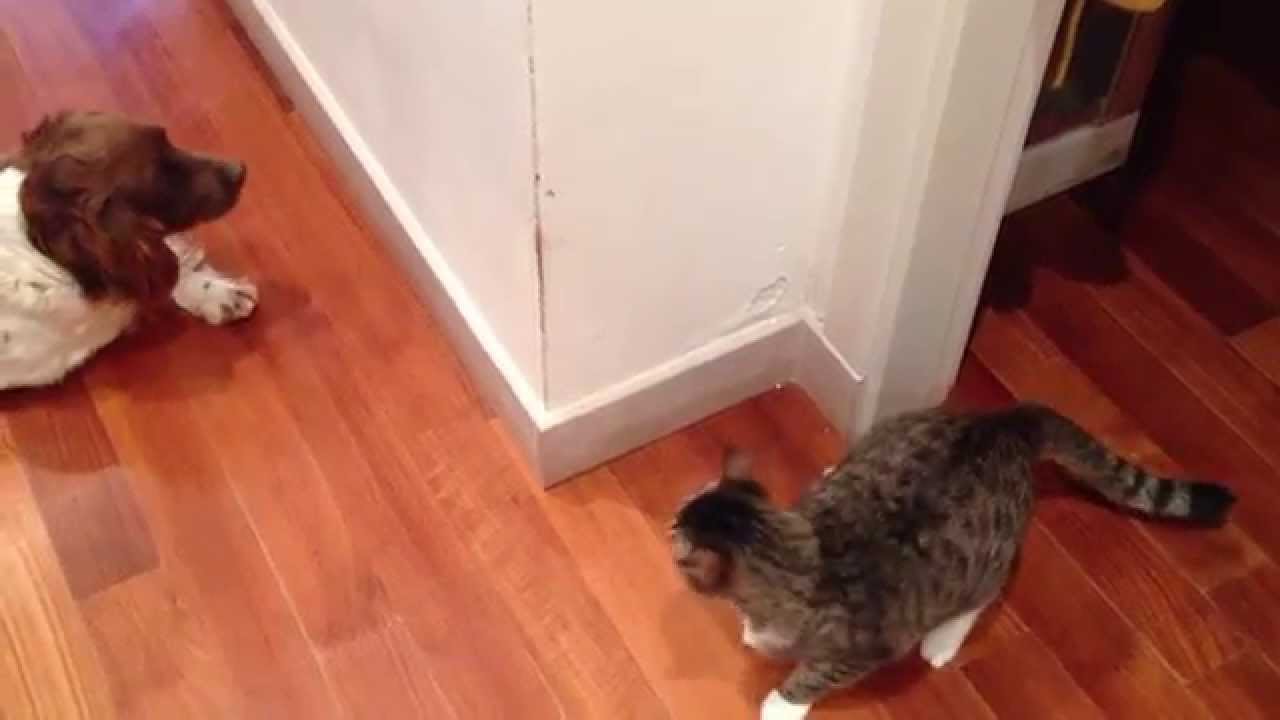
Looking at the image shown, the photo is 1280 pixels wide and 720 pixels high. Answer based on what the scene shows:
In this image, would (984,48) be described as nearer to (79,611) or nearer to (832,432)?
(832,432)

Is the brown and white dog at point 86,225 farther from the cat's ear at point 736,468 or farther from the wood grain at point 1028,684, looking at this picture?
the wood grain at point 1028,684

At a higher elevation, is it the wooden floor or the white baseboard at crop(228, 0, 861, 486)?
the white baseboard at crop(228, 0, 861, 486)

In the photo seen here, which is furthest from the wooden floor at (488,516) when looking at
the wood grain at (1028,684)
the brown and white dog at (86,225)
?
the brown and white dog at (86,225)

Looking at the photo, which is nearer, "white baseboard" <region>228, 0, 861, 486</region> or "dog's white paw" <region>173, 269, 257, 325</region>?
"white baseboard" <region>228, 0, 861, 486</region>

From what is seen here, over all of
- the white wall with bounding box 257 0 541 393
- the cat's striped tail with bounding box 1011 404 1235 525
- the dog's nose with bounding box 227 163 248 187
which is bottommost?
the cat's striped tail with bounding box 1011 404 1235 525

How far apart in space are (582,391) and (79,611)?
0.61 meters

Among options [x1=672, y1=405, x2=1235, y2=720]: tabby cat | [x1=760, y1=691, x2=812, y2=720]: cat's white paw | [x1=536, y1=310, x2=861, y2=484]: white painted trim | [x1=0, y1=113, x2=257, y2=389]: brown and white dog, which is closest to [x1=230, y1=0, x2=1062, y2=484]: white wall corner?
[x1=536, y1=310, x2=861, y2=484]: white painted trim

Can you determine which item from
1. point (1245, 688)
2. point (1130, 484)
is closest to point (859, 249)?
point (1130, 484)

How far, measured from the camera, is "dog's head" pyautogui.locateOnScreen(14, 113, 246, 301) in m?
1.70

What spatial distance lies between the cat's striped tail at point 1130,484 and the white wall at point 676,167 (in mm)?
342

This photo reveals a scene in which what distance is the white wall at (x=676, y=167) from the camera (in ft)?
4.47

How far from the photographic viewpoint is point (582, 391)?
170 cm

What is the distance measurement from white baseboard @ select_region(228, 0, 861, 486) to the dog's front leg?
21 cm

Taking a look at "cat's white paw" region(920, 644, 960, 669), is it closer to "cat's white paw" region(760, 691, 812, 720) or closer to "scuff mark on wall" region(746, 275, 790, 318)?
"cat's white paw" region(760, 691, 812, 720)
